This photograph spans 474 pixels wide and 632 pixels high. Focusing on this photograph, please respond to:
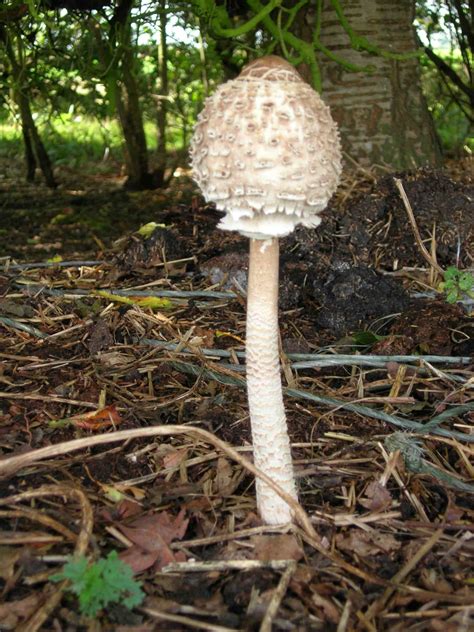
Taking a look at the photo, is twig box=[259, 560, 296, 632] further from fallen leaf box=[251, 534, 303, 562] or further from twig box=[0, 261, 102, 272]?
twig box=[0, 261, 102, 272]

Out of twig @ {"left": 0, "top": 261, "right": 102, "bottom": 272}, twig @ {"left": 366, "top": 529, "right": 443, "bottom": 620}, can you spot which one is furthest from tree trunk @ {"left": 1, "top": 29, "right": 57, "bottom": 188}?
twig @ {"left": 366, "top": 529, "right": 443, "bottom": 620}

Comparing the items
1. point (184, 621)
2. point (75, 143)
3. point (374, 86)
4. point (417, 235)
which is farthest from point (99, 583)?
point (75, 143)

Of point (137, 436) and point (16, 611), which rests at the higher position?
point (137, 436)

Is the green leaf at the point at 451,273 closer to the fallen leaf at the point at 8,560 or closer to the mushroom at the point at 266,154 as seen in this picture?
the mushroom at the point at 266,154

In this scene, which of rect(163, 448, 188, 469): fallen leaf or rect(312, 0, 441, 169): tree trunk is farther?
rect(312, 0, 441, 169): tree trunk

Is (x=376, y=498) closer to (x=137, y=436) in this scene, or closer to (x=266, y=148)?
(x=137, y=436)

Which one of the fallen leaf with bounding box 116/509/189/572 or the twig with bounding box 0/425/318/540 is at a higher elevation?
the twig with bounding box 0/425/318/540

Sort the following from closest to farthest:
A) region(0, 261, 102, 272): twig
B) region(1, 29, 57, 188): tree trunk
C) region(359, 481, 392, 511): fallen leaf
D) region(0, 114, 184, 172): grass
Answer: region(359, 481, 392, 511): fallen leaf, region(0, 261, 102, 272): twig, region(1, 29, 57, 188): tree trunk, region(0, 114, 184, 172): grass
